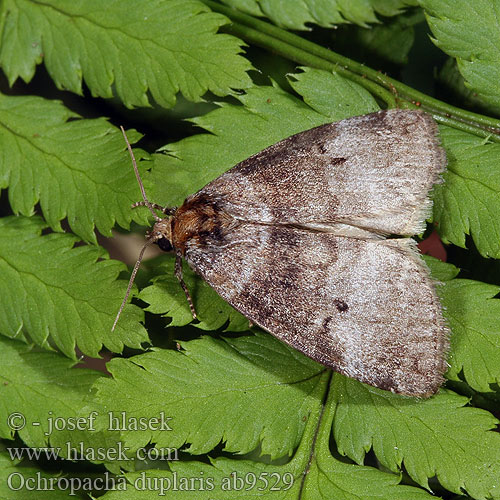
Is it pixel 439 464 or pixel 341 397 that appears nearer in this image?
pixel 439 464

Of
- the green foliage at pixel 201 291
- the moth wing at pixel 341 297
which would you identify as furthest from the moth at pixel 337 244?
the green foliage at pixel 201 291

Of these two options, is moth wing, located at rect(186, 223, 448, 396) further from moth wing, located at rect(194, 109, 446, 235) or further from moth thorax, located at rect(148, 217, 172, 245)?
moth thorax, located at rect(148, 217, 172, 245)

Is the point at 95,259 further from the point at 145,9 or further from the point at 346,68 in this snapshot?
the point at 346,68

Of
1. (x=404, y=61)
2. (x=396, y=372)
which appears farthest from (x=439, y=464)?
(x=404, y=61)

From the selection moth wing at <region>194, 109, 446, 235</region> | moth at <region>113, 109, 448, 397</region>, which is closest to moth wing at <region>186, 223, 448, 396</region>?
moth at <region>113, 109, 448, 397</region>

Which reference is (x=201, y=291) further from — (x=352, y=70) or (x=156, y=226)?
(x=352, y=70)

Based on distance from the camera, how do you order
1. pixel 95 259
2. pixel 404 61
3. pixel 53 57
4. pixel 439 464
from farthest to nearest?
pixel 404 61 < pixel 53 57 < pixel 95 259 < pixel 439 464

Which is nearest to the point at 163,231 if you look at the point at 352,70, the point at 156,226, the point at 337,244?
the point at 156,226
